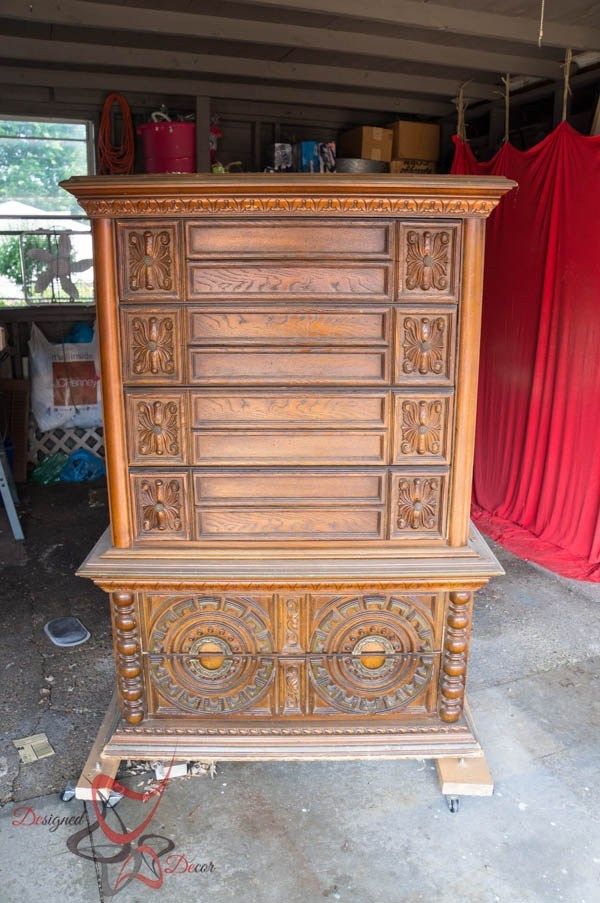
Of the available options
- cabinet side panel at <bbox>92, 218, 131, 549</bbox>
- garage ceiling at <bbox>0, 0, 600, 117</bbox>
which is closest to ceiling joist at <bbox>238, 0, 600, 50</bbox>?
garage ceiling at <bbox>0, 0, 600, 117</bbox>

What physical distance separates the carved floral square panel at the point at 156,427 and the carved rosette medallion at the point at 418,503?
643 millimetres

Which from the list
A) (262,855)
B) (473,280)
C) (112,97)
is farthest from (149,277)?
(112,97)

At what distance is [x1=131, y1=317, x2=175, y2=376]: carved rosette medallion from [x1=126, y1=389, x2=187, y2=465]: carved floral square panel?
0.06 m

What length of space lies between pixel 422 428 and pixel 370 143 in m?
3.73

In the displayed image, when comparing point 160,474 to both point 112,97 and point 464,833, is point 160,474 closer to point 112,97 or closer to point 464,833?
point 464,833

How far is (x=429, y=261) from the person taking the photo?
194cm

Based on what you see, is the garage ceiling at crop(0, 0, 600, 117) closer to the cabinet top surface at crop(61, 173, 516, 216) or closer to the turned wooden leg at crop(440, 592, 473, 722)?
the cabinet top surface at crop(61, 173, 516, 216)

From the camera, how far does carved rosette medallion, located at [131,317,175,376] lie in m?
1.97

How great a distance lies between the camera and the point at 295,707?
2.21 metres

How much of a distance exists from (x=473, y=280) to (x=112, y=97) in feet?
13.0

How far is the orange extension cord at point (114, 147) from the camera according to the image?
4934mm

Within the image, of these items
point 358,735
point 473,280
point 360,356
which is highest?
point 473,280

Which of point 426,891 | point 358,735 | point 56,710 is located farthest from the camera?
point 56,710

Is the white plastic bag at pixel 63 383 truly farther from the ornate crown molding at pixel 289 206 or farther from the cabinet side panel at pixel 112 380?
the ornate crown molding at pixel 289 206
